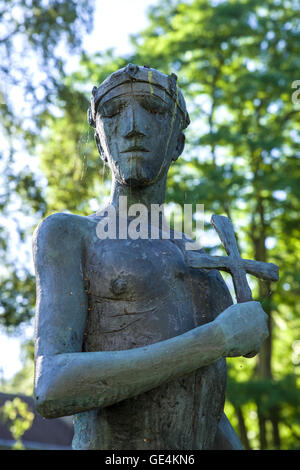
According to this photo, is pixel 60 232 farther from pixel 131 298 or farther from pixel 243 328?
pixel 243 328

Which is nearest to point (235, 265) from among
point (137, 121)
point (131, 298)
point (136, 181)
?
point (131, 298)

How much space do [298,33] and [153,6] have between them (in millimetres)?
4601

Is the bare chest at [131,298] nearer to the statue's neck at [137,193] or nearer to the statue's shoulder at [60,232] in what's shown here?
the statue's shoulder at [60,232]

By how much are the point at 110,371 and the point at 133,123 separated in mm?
1382

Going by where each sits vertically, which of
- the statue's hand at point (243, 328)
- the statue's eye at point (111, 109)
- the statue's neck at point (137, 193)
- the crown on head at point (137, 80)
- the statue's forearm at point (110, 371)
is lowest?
the statue's forearm at point (110, 371)

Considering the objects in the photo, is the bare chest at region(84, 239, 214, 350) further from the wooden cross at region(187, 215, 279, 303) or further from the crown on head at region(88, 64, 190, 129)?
the crown on head at region(88, 64, 190, 129)

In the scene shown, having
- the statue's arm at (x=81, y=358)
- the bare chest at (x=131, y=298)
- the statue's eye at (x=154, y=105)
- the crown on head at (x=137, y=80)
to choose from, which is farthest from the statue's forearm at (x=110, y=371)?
the crown on head at (x=137, y=80)

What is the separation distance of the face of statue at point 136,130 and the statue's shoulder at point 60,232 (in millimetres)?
399

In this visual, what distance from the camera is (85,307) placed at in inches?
120

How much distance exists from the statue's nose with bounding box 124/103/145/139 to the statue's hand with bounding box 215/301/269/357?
1104mm

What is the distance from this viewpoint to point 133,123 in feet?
11.0

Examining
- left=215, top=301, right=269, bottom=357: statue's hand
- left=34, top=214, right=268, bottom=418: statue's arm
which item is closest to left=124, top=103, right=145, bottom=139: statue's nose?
left=34, top=214, right=268, bottom=418: statue's arm

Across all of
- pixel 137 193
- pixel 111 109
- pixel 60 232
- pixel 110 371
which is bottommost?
pixel 110 371

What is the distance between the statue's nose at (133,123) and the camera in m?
3.36
